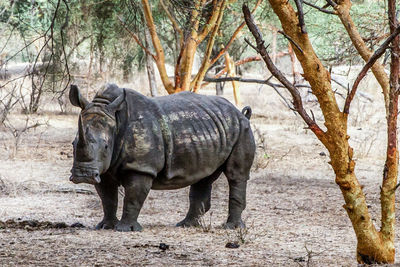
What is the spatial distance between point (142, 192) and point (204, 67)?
721 centimetres

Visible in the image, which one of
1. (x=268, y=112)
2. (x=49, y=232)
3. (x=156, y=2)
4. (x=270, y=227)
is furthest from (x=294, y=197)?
(x=268, y=112)

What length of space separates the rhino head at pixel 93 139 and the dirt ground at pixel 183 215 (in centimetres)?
59

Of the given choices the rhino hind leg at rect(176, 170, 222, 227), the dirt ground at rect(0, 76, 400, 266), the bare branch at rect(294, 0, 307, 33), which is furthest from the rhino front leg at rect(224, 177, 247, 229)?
the bare branch at rect(294, 0, 307, 33)

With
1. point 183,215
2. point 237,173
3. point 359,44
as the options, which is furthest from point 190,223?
point 359,44

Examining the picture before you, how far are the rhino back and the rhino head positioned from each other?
63cm

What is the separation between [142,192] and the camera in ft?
22.3

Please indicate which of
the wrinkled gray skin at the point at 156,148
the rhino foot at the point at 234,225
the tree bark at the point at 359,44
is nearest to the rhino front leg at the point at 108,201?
the wrinkled gray skin at the point at 156,148

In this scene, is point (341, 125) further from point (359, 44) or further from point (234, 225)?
point (359, 44)

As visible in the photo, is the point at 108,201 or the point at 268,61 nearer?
the point at 268,61

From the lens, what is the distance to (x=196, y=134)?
725cm

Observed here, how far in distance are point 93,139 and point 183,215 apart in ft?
8.48

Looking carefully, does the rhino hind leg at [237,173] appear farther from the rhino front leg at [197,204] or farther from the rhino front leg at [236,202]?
the rhino front leg at [197,204]

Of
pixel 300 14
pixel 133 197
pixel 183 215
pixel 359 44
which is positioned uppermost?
pixel 359 44

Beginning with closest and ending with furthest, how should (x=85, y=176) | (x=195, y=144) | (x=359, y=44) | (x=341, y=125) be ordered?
(x=341, y=125) → (x=85, y=176) → (x=195, y=144) → (x=359, y=44)
